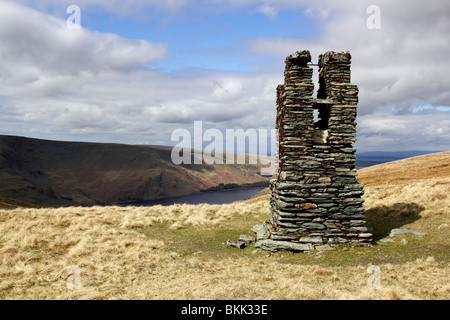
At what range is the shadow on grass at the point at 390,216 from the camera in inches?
535

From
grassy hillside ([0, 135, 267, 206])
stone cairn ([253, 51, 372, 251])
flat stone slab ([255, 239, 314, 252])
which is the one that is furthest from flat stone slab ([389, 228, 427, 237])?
grassy hillside ([0, 135, 267, 206])

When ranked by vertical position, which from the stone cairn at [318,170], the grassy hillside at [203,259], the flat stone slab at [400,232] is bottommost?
the grassy hillside at [203,259]

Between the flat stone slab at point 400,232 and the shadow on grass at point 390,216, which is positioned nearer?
the flat stone slab at point 400,232

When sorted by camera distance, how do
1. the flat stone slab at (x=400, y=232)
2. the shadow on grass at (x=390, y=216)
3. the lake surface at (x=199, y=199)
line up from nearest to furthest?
the flat stone slab at (x=400, y=232) → the shadow on grass at (x=390, y=216) → the lake surface at (x=199, y=199)

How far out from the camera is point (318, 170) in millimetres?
11641

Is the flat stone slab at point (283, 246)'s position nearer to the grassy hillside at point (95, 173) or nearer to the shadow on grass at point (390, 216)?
the shadow on grass at point (390, 216)

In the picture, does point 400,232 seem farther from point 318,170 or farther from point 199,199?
point 199,199

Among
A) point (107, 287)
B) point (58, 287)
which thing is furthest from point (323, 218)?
point (58, 287)

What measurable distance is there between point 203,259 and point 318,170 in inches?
235

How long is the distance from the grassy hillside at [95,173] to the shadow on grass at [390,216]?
82.6m

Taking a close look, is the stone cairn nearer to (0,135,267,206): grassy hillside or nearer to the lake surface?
the lake surface

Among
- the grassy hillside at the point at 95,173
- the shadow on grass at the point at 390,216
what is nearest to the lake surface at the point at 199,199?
the grassy hillside at the point at 95,173

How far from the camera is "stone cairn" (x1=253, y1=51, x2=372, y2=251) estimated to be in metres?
11.5

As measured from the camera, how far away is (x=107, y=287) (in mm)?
8016
